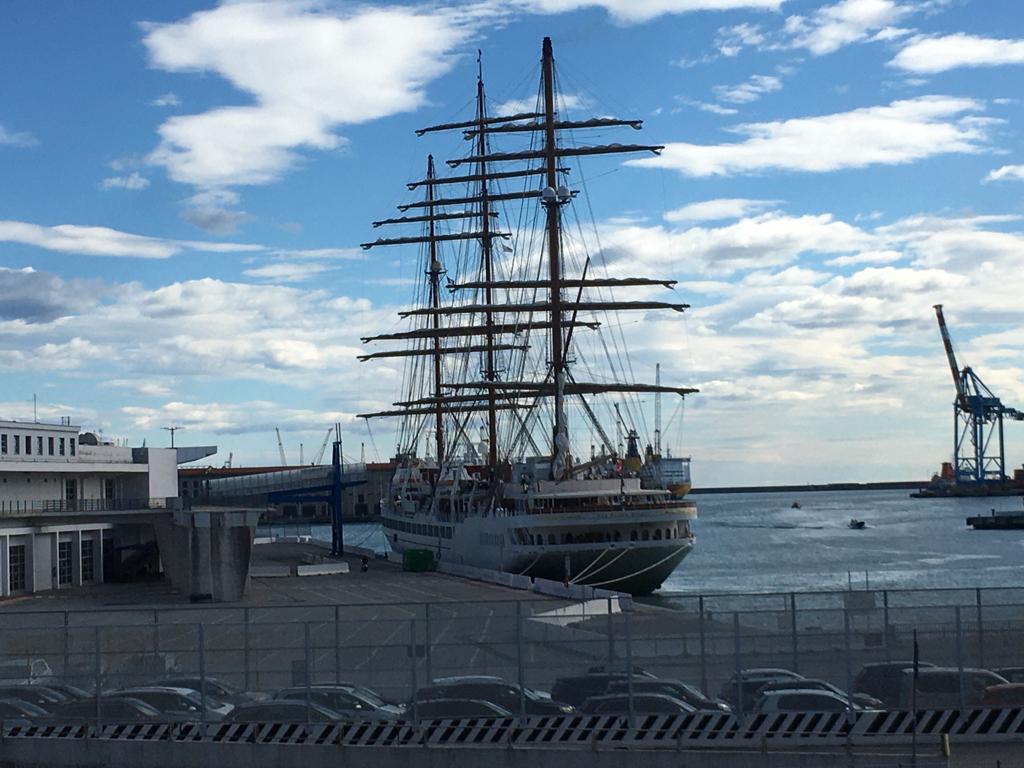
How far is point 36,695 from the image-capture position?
73.8 feet

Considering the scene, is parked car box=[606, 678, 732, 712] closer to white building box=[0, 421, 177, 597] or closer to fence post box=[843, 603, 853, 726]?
fence post box=[843, 603, 853, 726]

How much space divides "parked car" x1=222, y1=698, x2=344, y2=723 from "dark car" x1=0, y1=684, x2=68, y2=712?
11.1ft

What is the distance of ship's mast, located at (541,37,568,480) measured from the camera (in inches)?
2751

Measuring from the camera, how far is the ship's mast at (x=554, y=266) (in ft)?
229

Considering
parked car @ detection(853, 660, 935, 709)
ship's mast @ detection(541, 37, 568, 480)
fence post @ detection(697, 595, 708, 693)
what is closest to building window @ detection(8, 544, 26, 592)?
ship's mast @ detection(541, 37, 568, 480)

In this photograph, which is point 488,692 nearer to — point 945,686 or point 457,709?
point 457,709

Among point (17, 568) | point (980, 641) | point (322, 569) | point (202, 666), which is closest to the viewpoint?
point (202, 666)

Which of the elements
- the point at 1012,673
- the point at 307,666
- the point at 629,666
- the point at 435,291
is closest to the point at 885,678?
the point at 1012,673

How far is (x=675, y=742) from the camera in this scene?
20.1m

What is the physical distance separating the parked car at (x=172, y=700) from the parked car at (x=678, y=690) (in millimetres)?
6907

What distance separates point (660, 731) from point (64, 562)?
3806 cm

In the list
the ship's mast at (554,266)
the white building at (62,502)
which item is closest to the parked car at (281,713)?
the white building at (62,502)

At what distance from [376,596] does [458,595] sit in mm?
3175

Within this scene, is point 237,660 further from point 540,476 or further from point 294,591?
point 540,476
